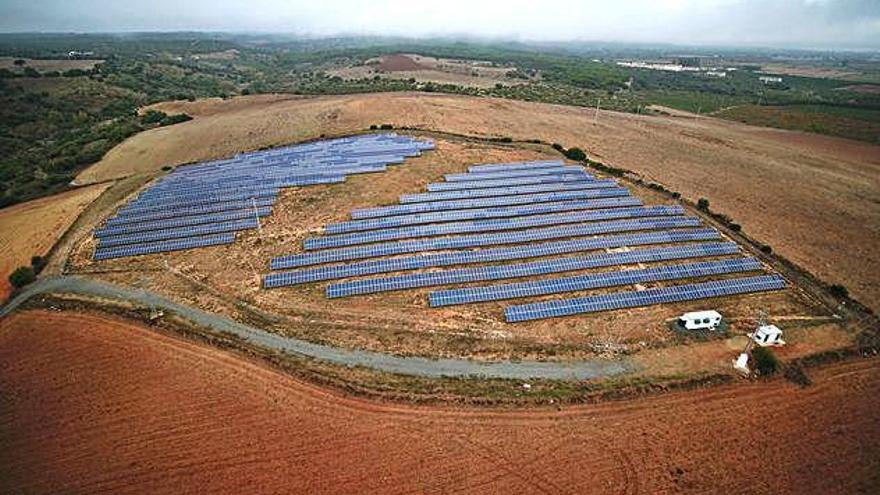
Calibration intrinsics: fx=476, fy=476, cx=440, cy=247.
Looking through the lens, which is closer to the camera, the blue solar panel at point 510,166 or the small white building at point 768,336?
the small white building at point 768,336

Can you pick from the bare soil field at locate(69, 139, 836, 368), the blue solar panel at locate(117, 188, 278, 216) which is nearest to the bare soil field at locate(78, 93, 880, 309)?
the bare soil field at locate(69, 139, 836, 368)

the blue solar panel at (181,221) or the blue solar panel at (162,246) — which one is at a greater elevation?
the blue solar panel at (181,221)

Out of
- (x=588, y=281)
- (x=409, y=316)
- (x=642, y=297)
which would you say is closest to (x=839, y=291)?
(x=642, y=297)

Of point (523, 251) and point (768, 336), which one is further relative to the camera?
point (523, 251)

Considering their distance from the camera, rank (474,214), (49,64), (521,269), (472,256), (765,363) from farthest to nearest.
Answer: (49,64)
(474,214)
(472,256)
(521,269)
(765,363)

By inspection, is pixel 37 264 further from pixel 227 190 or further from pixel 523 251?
pixel 523 251

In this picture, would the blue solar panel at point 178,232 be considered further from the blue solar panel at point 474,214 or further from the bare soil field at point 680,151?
the bare soil field at point 680,151

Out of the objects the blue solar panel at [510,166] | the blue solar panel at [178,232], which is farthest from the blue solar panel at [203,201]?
the blue solar panel at [510,166]
